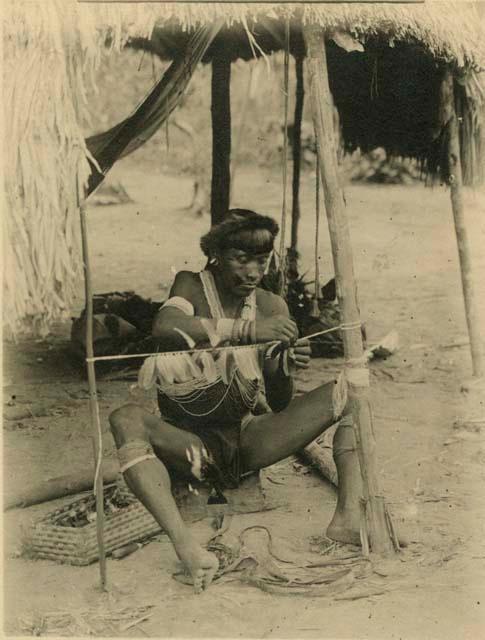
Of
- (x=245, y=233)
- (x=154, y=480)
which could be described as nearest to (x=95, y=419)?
(x=154, y=480)

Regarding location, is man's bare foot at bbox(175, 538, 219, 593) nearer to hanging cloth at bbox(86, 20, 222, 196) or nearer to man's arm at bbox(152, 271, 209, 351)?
man's arm at bbox(152, 271, 209, 351)

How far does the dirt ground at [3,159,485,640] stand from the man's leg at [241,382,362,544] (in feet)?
0.68

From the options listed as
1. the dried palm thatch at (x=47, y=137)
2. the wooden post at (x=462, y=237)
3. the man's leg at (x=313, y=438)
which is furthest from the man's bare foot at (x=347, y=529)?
the wooden post at (x=462, y=237)

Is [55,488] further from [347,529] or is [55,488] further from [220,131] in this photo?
[220,131]

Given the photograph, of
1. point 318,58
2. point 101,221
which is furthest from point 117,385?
point 101,221

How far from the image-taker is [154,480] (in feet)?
10.6

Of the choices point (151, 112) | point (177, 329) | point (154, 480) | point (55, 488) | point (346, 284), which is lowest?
point (55, 488)

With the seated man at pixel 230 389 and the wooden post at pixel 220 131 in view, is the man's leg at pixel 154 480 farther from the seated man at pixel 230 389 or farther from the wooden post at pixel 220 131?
the wooden post at pixel 220 131

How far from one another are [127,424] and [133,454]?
12 cm

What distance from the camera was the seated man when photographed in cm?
338

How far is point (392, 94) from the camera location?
501cm

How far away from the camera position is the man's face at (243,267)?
3.56m

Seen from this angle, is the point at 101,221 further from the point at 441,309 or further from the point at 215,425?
the point at 215,425

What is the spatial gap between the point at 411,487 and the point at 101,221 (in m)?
7.57
